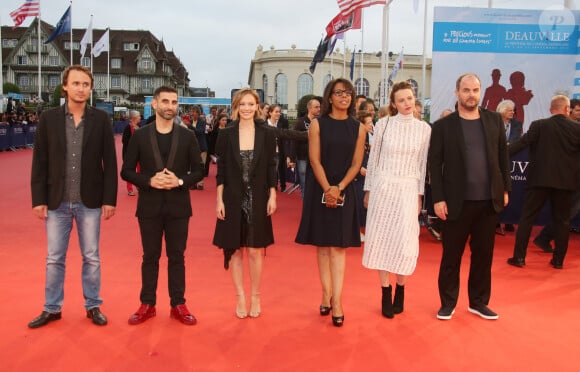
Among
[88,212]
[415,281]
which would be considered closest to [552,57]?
[415,281]

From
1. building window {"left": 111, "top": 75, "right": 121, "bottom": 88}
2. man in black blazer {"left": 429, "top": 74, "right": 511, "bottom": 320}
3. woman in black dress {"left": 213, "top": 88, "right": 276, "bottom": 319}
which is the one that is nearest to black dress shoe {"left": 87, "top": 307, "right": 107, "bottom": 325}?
woman in black dress {"left": 213, "top": 88, "right": 276, "bottom": 319}

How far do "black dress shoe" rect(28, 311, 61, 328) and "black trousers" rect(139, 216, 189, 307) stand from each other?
0.72 meters

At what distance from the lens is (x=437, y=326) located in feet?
15.5

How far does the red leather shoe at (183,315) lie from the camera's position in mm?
4629

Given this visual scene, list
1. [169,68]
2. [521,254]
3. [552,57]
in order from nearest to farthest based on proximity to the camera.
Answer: [521,254] → [552,57] → [169,68]

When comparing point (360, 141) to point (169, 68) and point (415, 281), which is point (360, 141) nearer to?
point (415, 281)

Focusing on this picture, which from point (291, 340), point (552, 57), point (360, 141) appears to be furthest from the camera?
point (552, 57)

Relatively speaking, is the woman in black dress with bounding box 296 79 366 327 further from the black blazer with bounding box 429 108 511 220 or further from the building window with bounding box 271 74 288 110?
the building window with bounding box 271 74 288 110

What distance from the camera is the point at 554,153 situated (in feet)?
22.1

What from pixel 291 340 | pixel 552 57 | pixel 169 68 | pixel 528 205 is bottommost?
pixel 291 340

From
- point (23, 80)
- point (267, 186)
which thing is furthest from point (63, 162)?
point (23, 80)

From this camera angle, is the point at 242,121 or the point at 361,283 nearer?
the point at 242,121

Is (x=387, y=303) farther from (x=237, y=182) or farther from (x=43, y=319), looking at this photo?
(x=43, y=319)

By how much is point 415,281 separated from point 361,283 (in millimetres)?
617
